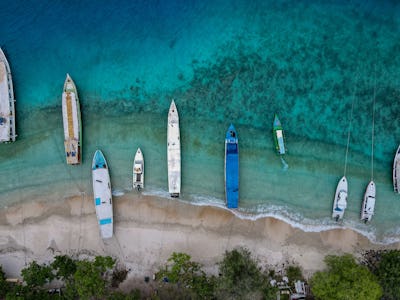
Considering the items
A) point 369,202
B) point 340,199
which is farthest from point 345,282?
point 369,202

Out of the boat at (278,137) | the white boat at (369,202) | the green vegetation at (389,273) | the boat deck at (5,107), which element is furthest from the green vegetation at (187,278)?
the boat deck at (5,107)

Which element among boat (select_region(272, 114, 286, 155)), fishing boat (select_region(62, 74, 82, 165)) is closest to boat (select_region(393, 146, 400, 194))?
boat (select_region(272, 114, 286, 155))

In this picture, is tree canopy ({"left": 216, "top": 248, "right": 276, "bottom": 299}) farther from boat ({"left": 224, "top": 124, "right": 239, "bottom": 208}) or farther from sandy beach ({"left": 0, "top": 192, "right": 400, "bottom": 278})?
boat ({"left": 224, "top": 124, "right": 239, "bottom": 208})

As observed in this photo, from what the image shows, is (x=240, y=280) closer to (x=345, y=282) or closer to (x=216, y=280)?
(x=216, y=280)

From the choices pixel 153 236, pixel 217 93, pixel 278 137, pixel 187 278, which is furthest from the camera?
pixel 217 93

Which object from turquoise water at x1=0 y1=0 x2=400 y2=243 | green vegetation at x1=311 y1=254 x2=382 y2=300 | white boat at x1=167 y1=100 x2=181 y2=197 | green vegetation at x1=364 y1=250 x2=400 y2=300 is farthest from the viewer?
turquoise water at x1=0 y1=0 x2=400 y2=243

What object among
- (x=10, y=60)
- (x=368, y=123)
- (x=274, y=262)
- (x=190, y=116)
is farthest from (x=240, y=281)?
(x=10, y=60)

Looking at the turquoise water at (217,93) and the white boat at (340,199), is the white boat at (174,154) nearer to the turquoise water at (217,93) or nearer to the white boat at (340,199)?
the turquoise water at (217,93)

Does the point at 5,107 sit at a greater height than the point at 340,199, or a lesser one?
greater
